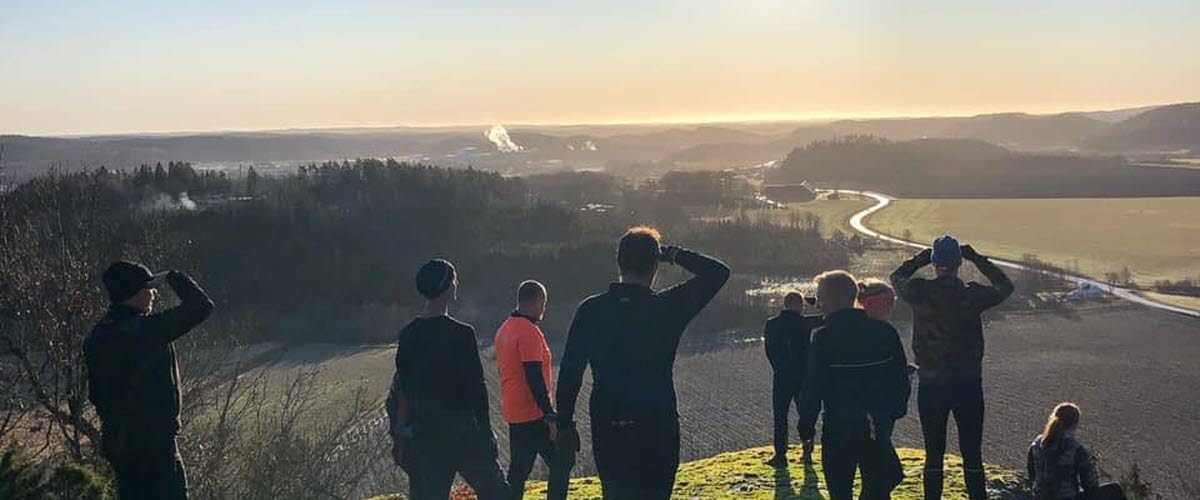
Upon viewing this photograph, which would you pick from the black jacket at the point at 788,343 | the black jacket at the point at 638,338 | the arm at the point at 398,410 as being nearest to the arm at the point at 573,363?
the black jacket at the point at 638,338

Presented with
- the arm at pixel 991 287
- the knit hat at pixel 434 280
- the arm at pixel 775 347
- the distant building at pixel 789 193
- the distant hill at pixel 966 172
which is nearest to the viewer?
the knit hat at pixel 434 280

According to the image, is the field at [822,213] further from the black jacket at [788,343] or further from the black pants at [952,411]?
the black pants at [952,411]

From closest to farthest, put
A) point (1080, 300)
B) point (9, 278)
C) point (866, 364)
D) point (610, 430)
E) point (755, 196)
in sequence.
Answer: point (610, 430) → point (866, 364) → point (9, 278) → point (1080, 300) → point (755, 196)

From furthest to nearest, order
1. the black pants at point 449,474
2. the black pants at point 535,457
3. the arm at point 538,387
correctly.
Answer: the black pants at point 535,457, the arm at point 538,387, the black pants at point 449,474

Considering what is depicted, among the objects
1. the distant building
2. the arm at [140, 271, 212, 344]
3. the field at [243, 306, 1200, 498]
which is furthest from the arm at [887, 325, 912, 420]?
the distant building

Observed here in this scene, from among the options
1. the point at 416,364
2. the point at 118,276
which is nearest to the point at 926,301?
the point at 416,364

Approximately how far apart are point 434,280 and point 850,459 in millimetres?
Answer: 2649

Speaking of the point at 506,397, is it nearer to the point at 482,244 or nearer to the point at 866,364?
the point at 866,364

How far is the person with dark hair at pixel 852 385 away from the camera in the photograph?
18.3 ft

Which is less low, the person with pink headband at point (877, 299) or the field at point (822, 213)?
the person with pink headband at point (877, 299)

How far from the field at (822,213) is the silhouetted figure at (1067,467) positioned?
8305 centimetres

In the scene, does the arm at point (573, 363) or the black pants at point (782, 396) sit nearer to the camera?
the arm at point (573, 363)

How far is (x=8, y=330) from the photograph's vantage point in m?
10.9

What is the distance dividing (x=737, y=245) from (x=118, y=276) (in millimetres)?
72278
